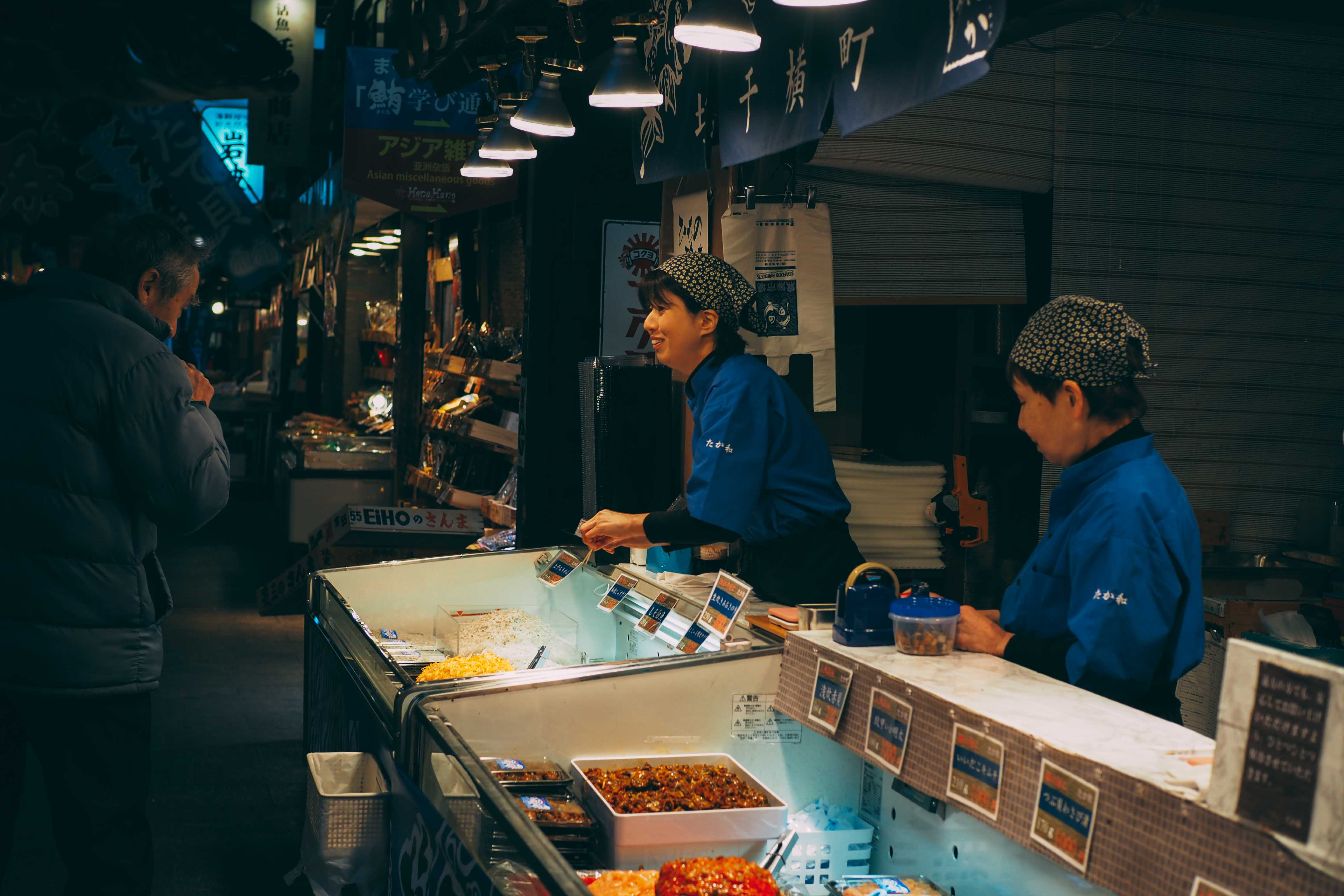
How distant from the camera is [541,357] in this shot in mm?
5660

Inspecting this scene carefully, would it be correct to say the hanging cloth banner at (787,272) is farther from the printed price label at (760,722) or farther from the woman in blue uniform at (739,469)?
the printed price label at (760,722)

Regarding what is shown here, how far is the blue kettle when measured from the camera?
2188mm

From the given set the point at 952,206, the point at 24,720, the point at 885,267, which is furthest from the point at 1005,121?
the point at 24,720

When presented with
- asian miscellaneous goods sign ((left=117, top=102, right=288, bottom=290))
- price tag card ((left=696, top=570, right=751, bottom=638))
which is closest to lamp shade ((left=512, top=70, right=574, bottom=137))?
price tag card ((left=696, top=570, right=751, bottom=638))

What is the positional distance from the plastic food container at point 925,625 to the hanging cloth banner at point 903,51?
3.63 ft

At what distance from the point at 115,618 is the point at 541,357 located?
3.08 meters

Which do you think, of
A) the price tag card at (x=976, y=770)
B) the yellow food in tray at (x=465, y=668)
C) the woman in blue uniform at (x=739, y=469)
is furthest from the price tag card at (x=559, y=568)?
the price tag card at (x=976, y=770)

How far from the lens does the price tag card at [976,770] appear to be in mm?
1731

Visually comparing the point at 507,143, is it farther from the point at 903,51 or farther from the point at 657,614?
the point at 903,51

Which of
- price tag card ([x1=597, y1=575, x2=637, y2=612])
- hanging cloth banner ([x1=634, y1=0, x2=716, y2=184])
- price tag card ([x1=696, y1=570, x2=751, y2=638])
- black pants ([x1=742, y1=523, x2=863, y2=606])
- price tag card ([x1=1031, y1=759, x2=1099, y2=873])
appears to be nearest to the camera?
price tag card ([x1=1031, y1=759, x2=1099, y2=873])

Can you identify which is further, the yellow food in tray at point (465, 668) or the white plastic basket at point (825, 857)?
the yellow food in tray at point (465, 668)

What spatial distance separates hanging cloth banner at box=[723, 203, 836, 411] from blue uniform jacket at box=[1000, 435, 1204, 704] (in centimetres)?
196

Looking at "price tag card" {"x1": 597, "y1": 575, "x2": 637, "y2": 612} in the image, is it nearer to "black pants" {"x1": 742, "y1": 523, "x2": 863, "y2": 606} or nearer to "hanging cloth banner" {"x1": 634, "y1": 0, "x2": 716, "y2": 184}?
"black pants" {"x1": 742, "y1": 523, "x2": 863, "y2": 606}

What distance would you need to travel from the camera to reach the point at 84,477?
9.11 feet
